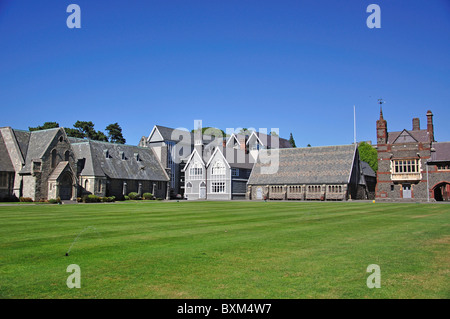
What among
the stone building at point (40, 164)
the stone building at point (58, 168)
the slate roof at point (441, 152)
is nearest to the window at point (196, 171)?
the stone building at point (58, 168)

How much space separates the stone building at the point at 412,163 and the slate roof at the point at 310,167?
5470 mm

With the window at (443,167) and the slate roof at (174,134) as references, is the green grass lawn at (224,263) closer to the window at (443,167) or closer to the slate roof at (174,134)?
the window at (443,167)

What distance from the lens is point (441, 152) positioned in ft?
185

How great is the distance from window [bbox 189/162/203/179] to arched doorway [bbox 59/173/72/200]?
24943 mm

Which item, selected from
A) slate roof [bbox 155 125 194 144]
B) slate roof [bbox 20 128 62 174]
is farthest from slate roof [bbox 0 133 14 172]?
slate roof [bbox 155 125 194 144]

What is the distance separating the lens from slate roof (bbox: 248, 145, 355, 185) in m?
62.2

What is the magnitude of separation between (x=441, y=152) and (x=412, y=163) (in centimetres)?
421

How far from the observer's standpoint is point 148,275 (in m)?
8.09

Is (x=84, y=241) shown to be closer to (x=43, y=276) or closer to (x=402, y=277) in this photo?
(x=43, y=276)

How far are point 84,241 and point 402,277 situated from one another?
30.5 ft

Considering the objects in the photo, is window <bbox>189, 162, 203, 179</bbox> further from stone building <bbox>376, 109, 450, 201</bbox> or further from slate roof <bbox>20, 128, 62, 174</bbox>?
stone building <bbox>376, 109, 450, 201</bbox>

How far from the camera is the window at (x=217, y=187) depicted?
235ft

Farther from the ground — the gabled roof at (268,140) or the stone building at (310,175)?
the gabled roof at (268,140)

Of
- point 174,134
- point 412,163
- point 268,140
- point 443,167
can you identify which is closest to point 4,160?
point 174,134
